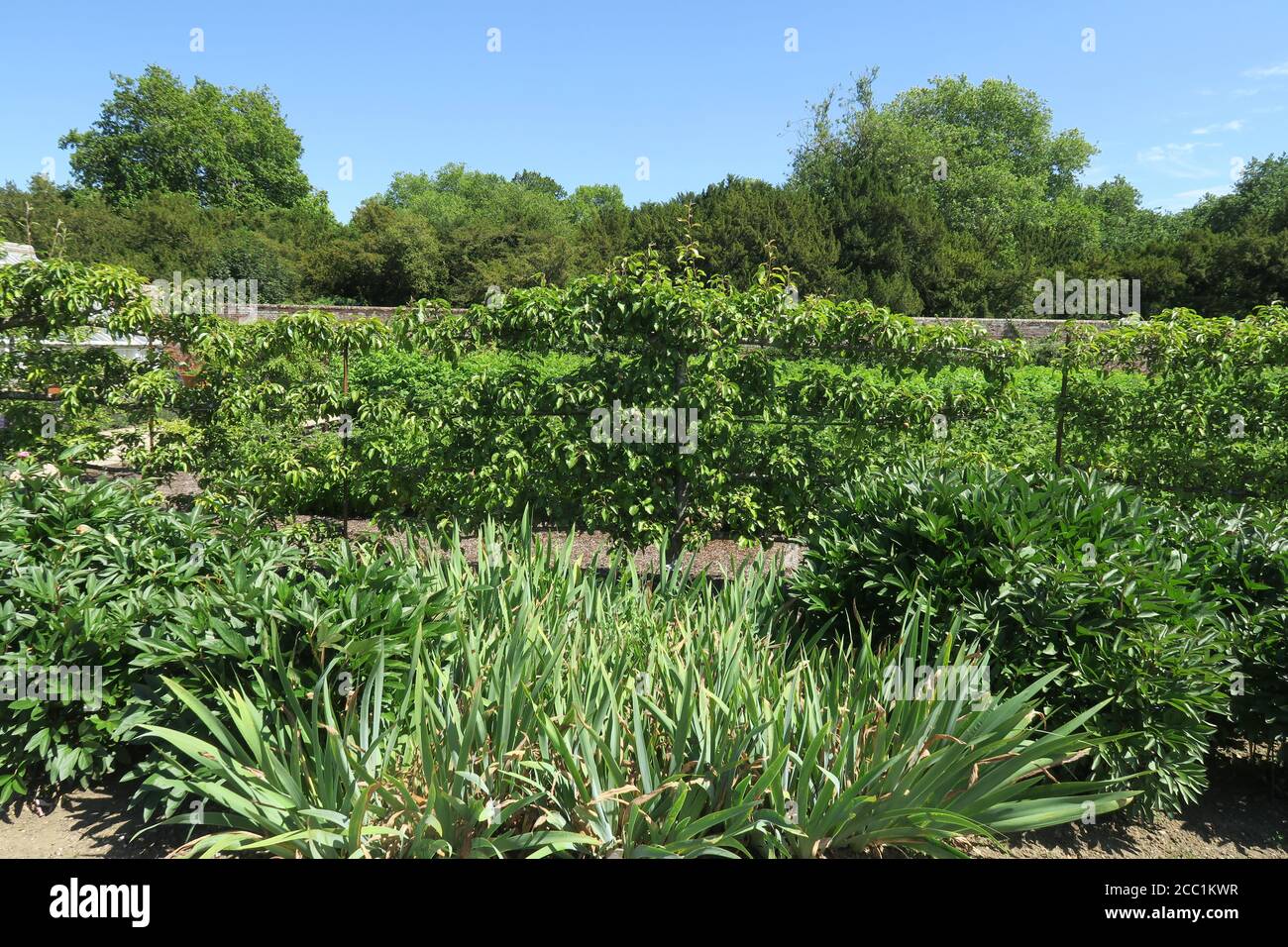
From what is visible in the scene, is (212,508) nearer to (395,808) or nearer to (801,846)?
(395,808)

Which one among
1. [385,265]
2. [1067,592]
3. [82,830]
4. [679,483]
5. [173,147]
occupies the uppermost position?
[173,147]

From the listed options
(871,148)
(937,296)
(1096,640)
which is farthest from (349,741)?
(871,148)

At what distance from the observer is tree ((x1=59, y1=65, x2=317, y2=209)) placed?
53219 millimetres

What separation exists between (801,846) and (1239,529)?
293 cm

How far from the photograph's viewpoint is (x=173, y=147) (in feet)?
175

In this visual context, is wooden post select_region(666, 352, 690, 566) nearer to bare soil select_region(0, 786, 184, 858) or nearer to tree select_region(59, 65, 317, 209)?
bare soil select_region(0, 786, 184, 858)

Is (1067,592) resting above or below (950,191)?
below

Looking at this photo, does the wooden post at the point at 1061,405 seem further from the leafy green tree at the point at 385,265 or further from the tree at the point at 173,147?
the tree at the point at 173,147

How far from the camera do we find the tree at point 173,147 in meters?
53.2

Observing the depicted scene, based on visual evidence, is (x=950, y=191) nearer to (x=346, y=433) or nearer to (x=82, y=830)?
(x=346, y=433)

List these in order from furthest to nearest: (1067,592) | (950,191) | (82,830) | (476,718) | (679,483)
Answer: (950,191)
(679,483)
(1067,592)
(82,830)
(476,718)

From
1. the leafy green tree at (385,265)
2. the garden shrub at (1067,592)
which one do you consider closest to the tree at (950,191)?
the leafy green tree at (385,265)

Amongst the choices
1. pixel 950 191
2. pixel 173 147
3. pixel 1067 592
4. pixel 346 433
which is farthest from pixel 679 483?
pixel 173 147

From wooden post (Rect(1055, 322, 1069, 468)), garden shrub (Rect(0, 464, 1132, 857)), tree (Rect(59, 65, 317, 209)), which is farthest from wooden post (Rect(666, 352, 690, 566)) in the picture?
tree (Rect(59, 65, 317, 209))
